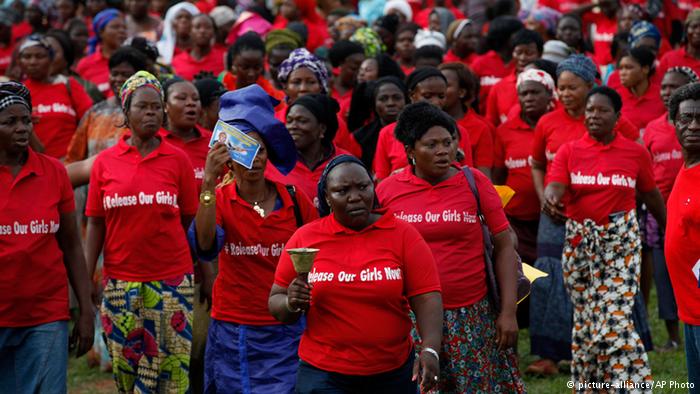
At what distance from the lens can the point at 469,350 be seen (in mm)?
6832

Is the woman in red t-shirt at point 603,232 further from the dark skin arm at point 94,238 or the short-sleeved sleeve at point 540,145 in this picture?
the dark skin arm at point 94,238

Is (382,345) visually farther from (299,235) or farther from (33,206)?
(33,206)

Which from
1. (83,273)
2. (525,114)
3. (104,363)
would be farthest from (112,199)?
(525,114)

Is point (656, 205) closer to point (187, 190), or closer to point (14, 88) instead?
point (187, 190)

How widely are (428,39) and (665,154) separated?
4.85 m

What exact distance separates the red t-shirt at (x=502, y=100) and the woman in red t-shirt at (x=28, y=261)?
581 centimetres

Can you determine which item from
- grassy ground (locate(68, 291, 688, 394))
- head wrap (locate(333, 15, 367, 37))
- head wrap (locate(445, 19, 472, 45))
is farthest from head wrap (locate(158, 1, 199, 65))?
grassy ground (locate(68, 291, 688, 394))

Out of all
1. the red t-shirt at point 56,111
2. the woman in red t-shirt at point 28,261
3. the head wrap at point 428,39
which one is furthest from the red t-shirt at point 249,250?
the head wrap at point 428,39

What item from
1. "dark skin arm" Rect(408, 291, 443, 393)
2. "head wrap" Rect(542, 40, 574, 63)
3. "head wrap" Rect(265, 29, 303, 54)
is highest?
"head wrap" Rect(265, 29, 303, 54)

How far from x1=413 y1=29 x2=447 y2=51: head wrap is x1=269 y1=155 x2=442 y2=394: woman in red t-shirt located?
8633mm

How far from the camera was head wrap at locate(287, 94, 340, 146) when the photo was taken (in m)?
8.49

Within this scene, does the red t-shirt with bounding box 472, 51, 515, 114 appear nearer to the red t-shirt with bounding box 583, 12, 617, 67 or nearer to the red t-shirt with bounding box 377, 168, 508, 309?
the red t-shirt with bounding box 583, 12, 617, 67

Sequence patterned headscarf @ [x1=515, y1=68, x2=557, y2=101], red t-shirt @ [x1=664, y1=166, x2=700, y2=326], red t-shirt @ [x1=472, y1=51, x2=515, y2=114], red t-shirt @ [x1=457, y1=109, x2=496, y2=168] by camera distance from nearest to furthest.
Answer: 1. red t-shirt @ [x1=664, y1=166, x2=700, y2=326]
2. red t-shirt @ [x1=457, y1=109, x2=496, y2=168]
3. patterned headscarf @ [x1=515, y1=68, x2=557, y2=101]
4. red t-shirt @ [x1=472, y1=51, x2=515, y2=114]

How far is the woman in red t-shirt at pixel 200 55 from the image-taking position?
1444 centimetres
